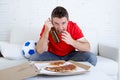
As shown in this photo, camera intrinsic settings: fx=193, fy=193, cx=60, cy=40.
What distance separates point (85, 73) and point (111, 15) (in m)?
1.72

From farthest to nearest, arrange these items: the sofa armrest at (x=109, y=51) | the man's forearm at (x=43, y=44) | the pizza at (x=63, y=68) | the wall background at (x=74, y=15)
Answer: the wall background at (x=74, y=15) < the sofa armrest at (x=109, y=51) < the man's forearm at (x=43, y=44) < the pizza at (x=63, y=68)

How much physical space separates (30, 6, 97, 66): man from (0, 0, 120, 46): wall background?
1.71 feet

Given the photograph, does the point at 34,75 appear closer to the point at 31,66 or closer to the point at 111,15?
the point at 31,66

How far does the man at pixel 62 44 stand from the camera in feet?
5.04

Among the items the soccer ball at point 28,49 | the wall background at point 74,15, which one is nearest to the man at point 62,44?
the soccer ball at point 28,49

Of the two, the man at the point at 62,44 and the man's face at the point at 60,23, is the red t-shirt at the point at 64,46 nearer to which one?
the man at the point at 62,44

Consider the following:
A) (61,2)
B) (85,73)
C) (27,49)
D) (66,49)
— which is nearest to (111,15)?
(61,2)

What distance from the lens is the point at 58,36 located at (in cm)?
162

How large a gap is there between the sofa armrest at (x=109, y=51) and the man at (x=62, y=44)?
1.37 feet

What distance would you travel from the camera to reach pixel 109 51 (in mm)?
2049

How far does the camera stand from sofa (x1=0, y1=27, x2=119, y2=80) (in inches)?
71.3

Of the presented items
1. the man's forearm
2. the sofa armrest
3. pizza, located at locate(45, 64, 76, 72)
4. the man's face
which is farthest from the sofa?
pizza, located at locate(45, 64, 76, 72)

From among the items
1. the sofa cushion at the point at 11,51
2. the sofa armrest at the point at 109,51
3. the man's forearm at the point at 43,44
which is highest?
the man's forearm at the point at 43,44

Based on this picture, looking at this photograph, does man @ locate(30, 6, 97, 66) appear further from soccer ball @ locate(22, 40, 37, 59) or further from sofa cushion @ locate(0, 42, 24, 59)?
sofa cushion @ locate(0, 42, 24, 59)
